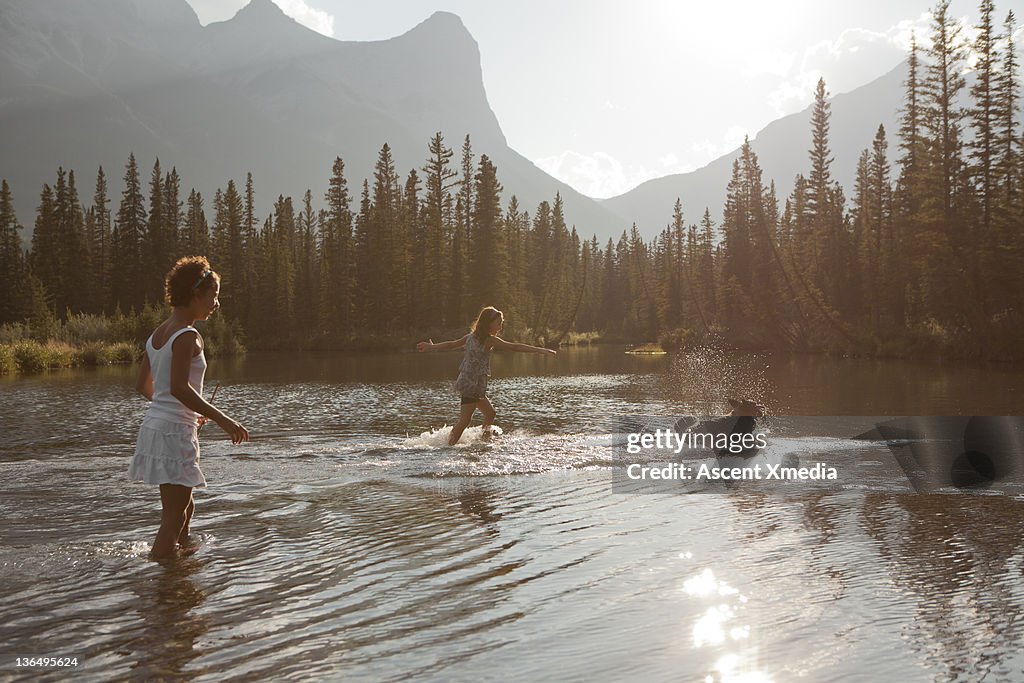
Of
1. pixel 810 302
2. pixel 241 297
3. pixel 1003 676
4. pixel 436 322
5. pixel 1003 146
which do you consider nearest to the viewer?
pixel 1003 676

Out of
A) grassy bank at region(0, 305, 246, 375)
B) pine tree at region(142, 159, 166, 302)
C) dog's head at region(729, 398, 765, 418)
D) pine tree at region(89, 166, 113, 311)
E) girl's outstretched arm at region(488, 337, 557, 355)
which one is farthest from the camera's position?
pine tree at region(89, 166, 113, 311)

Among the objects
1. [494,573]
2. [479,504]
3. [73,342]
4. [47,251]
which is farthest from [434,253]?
[494,573]

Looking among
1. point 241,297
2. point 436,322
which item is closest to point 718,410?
point 436,322

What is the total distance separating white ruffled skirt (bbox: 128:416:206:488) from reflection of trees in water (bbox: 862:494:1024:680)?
18.7 ft

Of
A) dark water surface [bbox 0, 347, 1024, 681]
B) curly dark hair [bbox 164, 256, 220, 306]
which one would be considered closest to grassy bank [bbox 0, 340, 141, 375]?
dark water surface [bbox 0, 347, 1024, 681]

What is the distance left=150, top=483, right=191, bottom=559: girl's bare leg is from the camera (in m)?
7.11

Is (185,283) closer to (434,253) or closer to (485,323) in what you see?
(485,323)

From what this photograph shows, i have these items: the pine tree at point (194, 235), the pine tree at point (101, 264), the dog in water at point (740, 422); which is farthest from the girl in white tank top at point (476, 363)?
the pine tree at point (194, 235)

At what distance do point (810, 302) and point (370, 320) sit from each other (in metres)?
46.5

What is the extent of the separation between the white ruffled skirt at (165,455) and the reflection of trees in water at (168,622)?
29.9 inches

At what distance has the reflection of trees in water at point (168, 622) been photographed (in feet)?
16.3

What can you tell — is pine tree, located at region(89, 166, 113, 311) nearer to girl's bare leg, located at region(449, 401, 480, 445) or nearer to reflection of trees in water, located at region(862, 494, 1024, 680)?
girl's bare leg, located at region(449, 401, 480, 445)

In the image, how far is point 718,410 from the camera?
2192 cm

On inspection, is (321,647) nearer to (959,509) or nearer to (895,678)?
(895,678)
